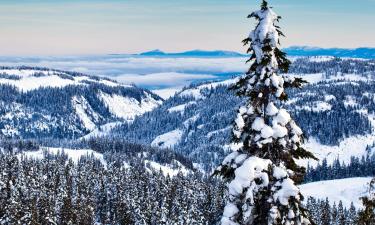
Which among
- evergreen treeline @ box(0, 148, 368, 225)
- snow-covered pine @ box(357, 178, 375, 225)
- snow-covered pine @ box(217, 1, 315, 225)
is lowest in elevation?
evergreen treeline @ box(0, 148, 368, 225)

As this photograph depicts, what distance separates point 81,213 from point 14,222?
91.1ft

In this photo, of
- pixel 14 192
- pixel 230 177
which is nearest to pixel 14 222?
pixel 14 192

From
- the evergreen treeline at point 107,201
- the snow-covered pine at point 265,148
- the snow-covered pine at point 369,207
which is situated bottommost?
the evergreen treeline at point 107,201

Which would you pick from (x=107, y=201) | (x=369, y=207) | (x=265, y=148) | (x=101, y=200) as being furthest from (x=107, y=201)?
(x=265, y=148)

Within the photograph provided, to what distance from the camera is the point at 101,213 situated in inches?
6801

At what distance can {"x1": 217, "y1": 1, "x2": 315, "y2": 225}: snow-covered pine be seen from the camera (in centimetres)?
1895

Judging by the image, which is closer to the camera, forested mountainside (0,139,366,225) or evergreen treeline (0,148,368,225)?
evergreen treeline (0,148,368,225)

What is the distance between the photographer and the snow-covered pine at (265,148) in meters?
19.0

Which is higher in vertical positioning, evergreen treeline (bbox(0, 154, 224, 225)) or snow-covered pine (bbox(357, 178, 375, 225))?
snow-covered pine (bbox(357, 178, 375, 225))

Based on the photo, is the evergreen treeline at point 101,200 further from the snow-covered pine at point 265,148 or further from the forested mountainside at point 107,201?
the snow-covered pine at point 265,148

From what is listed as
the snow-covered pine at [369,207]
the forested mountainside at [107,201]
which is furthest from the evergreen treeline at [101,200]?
the snow-covered pine at [369,207]

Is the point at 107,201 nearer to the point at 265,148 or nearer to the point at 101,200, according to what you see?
the point at 101,200

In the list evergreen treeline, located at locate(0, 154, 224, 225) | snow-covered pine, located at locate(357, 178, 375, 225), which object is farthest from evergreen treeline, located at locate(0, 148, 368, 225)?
snow-covered pine, located at locate(357, 178, 375, 225)

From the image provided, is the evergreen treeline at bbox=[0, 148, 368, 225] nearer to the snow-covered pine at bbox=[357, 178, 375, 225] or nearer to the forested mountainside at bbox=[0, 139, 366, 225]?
the forested mountainside at bbox=[0, 139, 366, 225]
